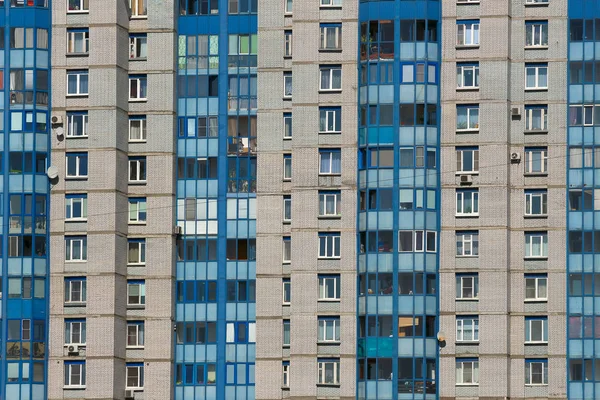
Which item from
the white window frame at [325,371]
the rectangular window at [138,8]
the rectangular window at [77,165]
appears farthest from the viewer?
the rectangular window at [138,8]

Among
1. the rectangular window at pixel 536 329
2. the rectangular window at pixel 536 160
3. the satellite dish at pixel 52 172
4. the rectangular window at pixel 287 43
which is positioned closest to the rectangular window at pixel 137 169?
the satellite dish at pixel 52 172

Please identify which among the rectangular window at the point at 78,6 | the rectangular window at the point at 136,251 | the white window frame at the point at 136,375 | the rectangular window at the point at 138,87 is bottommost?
the white window frame at the point at 136,375

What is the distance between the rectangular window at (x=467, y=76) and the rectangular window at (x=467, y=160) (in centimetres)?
370

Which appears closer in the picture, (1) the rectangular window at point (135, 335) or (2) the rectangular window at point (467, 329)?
(2) the rectangular window at point (467, 329)

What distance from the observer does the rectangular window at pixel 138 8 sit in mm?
108500

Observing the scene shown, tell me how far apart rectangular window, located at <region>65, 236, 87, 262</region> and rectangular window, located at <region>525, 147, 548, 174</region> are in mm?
25848

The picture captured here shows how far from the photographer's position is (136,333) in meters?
106

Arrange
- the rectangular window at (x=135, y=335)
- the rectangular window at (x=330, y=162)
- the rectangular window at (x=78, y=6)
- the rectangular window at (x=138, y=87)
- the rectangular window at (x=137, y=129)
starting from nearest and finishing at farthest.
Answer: the rectangular window at (x=330, y=162)
the rectangular window at (x=135, y=335)
the rectangular window at (x=78, y=6)
the rectangular window at (x=137, y=129)
the rectangular window at (x=138, y=87)

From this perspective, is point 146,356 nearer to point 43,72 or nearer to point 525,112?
point 43,72

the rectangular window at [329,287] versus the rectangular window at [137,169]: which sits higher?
the rectangular window at [137,169]

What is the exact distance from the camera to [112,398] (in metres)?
104

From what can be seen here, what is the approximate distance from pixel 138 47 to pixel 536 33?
2338 centimetres

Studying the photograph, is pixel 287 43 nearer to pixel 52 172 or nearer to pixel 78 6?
pixel 78 6

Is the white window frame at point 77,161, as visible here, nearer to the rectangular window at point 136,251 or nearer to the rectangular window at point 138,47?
the rectangular window at point 136,251
